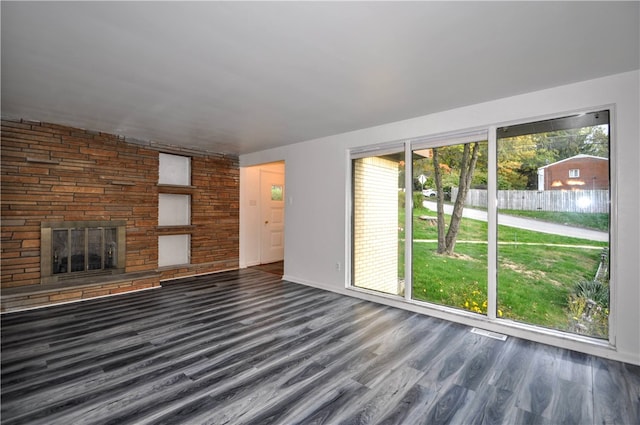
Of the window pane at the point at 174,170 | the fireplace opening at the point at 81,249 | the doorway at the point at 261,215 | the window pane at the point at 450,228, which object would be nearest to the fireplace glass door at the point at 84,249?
the fireplace opening at the point at 81,249

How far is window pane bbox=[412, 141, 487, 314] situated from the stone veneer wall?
4024 mm

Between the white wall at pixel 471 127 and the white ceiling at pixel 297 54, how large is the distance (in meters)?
0.18

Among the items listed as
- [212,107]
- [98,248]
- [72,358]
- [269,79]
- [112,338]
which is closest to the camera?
[72,358]

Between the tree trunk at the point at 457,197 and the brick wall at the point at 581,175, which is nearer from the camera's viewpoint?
the brick wall at the point at 581,175

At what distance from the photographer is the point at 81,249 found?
4.54 m

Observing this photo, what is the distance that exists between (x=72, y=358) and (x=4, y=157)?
303 cm

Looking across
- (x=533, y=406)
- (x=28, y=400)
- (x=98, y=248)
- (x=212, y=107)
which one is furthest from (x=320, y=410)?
(x=98, y=248)

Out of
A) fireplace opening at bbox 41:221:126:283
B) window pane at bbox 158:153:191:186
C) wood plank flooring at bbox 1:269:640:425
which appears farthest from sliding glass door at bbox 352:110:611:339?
fireplace opening at bbox 41:221:126:283

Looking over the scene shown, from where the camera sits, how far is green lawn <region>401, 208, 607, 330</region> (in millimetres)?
3051

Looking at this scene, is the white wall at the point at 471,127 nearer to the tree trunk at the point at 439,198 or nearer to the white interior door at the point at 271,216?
the tree trunk at the point at 439,198

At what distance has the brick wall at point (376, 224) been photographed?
432cm

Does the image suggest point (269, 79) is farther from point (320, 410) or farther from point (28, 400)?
point (28, 400)

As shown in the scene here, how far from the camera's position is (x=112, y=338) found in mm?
3002

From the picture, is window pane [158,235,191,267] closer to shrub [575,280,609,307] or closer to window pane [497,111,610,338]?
window pane [497,111,610,338]
